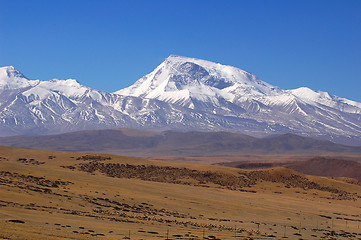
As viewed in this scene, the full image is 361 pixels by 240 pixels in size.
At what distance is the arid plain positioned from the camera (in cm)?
3139

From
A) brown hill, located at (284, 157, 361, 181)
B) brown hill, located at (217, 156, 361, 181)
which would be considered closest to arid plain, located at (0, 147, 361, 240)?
brown hill, located at (284, 157, 361, 181)

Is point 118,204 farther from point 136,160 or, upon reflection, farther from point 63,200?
point 136,160

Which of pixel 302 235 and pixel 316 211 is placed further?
pixel 316 211

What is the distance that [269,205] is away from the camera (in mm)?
61438

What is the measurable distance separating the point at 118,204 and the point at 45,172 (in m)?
15.3

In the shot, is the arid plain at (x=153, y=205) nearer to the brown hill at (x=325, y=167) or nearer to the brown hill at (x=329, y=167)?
the brown hill at (x=329, y=167)

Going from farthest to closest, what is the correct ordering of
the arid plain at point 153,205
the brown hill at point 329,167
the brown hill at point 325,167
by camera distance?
the brown hill at point 325,167
the brown hill at point 329,167
the arid plain at point 153,205

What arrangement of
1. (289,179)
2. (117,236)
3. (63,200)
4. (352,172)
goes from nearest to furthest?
1. (117,236)
2. (63,200)
3. (289,179)
4. (352,172)

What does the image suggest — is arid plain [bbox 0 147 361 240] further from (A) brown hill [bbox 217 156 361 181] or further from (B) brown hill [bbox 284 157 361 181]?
(A) brown hill [bbox 217 156 361 181]

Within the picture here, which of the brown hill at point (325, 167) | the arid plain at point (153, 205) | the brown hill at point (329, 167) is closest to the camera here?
the arid plain at point (153, 205)

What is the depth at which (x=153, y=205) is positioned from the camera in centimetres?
4875

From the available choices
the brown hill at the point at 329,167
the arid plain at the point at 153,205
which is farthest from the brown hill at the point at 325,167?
the arid plain at the point at 153,205

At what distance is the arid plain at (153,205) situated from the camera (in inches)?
1236

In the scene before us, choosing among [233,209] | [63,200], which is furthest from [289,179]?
[63,200]
